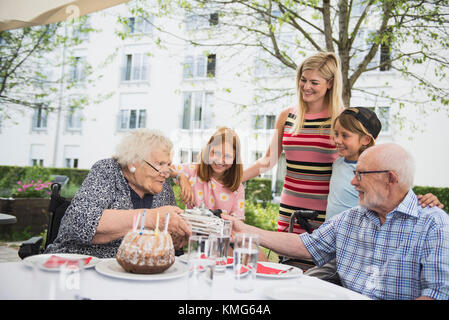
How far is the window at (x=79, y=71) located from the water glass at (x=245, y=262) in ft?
25.4

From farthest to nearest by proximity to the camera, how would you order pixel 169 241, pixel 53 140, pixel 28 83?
pixel 53 140 → pixel 28 83 → pixel 169 241

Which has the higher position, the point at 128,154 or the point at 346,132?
the point at 346,132

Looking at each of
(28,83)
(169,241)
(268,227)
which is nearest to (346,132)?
(169,241)

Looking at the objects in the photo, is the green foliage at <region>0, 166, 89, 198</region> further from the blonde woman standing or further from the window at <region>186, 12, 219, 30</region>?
the blonde woman standing

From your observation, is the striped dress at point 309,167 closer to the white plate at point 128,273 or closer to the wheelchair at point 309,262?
the wheelchair at point 309,262

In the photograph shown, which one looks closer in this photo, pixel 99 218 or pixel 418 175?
pixel 99 218

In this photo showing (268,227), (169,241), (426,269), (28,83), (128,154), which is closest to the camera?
(169,241)

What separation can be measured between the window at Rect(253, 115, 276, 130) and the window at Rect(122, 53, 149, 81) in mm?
Answer: 5011

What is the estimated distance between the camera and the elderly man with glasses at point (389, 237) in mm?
1476

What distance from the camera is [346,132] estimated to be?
216 centimetres

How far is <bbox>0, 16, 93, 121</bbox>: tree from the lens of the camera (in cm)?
683

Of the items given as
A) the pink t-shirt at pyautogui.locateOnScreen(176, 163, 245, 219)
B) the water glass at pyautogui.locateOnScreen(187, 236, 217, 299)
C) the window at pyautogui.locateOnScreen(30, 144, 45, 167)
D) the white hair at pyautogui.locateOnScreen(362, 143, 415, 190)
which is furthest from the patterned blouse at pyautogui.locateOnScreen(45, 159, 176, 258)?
the window at pyautogui.locateOnScreen(30, 144, 45, 167)

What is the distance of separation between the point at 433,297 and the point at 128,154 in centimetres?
141

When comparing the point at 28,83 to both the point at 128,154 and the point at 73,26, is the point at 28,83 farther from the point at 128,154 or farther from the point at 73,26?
the point at 128,154
